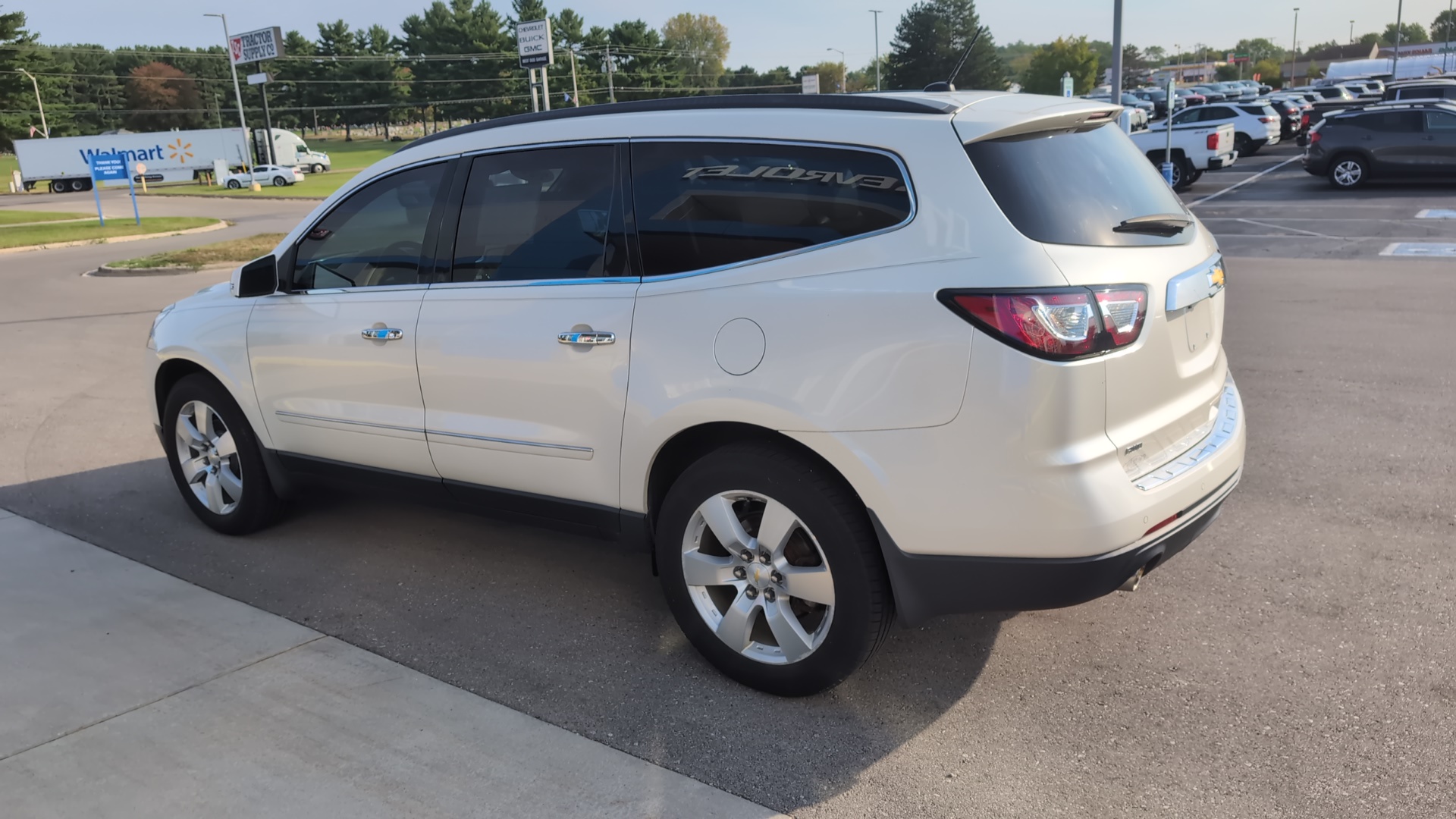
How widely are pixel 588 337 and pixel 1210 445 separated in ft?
6.70

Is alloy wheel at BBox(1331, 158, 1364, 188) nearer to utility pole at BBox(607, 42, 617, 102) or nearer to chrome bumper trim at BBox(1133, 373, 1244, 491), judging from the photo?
chrome bumper trim at BBox(1133, 373, 1244, 491)

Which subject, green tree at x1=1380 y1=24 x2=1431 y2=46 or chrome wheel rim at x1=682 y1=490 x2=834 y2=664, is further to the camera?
green tree at x1=1380 y1=24 x2=1431 y2=46

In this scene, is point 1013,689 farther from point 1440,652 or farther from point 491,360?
point 491,360

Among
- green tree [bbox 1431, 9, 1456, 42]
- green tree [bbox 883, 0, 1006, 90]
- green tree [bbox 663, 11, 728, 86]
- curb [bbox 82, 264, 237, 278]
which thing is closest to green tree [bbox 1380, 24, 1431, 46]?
green tree [bbox 1431, 9, 1456, 42]

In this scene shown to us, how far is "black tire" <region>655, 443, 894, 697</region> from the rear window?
3.08 feet

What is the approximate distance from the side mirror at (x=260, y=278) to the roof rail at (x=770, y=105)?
125 cm

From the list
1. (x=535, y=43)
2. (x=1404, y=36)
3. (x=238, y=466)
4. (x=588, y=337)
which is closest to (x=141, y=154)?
(x=535, y=43)

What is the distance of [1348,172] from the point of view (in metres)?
21.6

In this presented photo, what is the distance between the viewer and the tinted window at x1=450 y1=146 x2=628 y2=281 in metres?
3.58

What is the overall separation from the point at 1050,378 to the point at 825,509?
0.75 meters

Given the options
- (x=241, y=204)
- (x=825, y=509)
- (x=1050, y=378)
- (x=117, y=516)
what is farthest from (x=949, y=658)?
(x=241, y=204)

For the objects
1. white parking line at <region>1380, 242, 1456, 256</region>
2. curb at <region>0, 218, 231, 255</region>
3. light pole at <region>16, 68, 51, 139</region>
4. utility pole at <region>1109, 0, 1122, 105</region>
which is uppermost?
light pole at <region>16, 68, 51, 139</region>

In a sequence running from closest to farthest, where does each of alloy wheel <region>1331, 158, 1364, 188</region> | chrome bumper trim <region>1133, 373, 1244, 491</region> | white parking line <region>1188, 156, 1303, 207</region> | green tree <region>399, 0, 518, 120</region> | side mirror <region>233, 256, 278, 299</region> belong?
chrome bumper trim <region>1133, 373, 1244, 491</region> → side mirror <region>233, 256, 278, 299</region> → white parking line <region>1188, 156, 1303, 207</region> → alloy wheel <region>1331, 158, 1364, 188</region> → green tree <region>399, 0, 518, 120</region>

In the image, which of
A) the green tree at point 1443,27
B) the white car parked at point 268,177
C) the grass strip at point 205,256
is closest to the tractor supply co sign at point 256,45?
the white car parked at point 268,177
